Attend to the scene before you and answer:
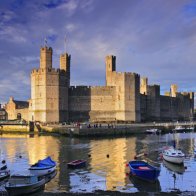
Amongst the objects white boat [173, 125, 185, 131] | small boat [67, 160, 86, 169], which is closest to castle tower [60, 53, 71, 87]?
white boat [173, 125, 185, 131]

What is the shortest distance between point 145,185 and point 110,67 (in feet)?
170

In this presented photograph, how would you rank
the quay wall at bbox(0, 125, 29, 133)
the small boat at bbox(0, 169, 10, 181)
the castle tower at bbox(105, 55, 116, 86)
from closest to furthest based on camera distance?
the small boat at bbox(0, 169, 10, 181) < the quay wall at bbox(0, 125, 29, 133) < the castle tower at bbox(105, 55, 116, 86)

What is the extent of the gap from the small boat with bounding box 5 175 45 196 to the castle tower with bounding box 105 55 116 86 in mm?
51043

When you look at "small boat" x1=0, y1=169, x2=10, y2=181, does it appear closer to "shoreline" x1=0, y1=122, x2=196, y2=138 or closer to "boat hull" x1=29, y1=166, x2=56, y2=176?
"boat hull" x1=29, y1=166, x2=56, y2=176

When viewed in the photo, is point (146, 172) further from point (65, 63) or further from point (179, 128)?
point (179, 128)

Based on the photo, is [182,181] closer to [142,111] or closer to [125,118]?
[125,118]

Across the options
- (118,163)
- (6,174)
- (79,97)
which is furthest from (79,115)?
(6,174)

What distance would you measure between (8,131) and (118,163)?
41.0 meters

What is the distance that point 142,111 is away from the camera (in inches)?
2975

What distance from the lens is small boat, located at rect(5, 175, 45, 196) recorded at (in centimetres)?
1636

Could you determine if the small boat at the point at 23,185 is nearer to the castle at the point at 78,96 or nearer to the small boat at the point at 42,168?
the small boat at the point at 42,168

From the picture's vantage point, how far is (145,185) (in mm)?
19047

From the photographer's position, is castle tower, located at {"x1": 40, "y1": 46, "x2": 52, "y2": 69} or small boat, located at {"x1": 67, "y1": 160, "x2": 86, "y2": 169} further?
castle tower, located at {"x1": 40, "y1": 46, "x2": 52, "y2": 69}

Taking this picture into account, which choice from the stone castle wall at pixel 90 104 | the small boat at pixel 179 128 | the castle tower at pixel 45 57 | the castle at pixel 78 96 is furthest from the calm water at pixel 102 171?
the stone castle wall at pixel 90 104
